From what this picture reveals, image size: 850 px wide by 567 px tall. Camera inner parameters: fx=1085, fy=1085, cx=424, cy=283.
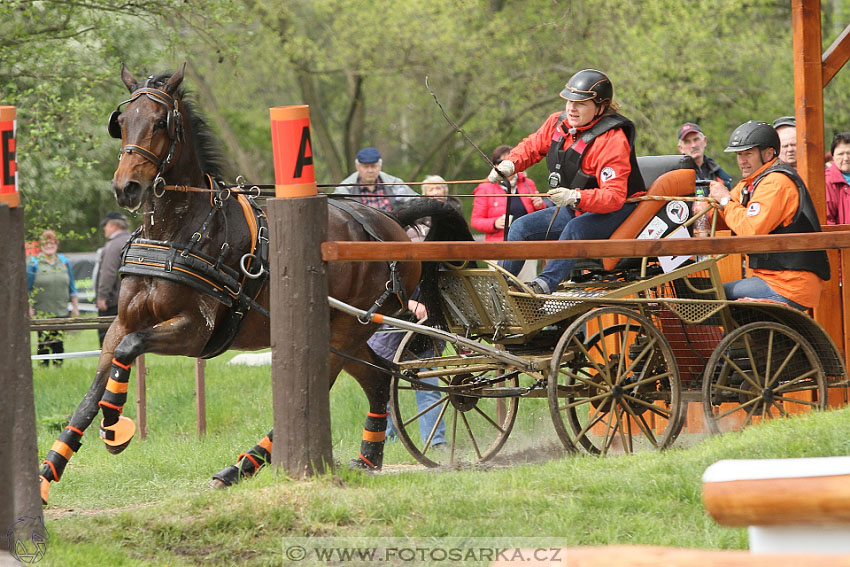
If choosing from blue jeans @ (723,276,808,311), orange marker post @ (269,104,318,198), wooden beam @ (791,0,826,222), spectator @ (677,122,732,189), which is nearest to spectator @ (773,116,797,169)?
spectator @ (677,122,732,189)

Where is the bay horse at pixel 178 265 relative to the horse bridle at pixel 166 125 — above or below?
below

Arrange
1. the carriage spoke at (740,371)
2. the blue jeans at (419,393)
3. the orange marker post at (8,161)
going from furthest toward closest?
the blue jeans at (419,393), the carriage spoke at (740,371), the orange marker post at (8,161)

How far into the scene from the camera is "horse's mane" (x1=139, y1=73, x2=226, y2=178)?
645 centimetres

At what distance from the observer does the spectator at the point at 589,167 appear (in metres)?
6.26

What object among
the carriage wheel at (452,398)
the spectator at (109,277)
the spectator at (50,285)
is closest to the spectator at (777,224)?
the carriage wheel at (452,398)

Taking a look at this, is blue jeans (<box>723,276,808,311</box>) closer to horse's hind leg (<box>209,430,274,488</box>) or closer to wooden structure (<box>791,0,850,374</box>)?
wooden structure (<box>791,0,850,374</box>)

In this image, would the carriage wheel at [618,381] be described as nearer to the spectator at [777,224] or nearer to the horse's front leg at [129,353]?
the spectator at [777,224]

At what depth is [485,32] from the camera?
802 inches

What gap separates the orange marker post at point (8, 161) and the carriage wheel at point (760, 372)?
3.86 m

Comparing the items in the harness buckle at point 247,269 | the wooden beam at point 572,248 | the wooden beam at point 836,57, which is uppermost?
the wooden beam at point 836,57

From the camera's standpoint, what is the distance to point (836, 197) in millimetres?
8508

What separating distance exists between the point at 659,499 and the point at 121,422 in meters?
2.74

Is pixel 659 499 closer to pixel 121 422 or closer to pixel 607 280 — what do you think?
pixel 607 280

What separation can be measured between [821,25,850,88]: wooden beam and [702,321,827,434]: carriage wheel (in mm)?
1889
